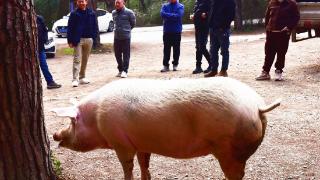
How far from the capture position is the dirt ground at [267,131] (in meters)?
5.52

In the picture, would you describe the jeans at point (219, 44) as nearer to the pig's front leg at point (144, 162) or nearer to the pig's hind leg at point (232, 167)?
the pig's front leg at point (144, 162)

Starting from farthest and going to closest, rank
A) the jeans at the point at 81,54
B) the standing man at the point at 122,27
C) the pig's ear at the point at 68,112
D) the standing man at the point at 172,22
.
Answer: the standing man at the point at 172,22, the standing man at the point at 122,27, the jeans at the point at 81,54, the pig's ear at the point at 68,112

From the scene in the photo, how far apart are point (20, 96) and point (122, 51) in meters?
8.32

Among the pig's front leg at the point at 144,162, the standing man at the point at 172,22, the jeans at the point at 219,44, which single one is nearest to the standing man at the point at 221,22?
the jeans at the point at 219,44

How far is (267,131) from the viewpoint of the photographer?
7117mm

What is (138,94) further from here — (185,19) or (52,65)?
(185,19)

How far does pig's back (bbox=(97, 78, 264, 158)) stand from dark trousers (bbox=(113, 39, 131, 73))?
26.0 feet

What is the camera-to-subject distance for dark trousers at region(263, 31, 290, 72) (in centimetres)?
1042

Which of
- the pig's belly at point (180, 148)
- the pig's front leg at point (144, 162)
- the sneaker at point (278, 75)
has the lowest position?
the sneaker at point (278, 75)

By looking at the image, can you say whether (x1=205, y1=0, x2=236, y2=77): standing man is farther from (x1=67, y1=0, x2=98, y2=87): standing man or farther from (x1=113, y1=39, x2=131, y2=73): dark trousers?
(x1=67, y1=0, x2=98, y2=87): standing man

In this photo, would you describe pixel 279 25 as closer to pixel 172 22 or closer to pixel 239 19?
pixel 172 22

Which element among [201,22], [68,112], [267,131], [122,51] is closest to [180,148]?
[68,112]

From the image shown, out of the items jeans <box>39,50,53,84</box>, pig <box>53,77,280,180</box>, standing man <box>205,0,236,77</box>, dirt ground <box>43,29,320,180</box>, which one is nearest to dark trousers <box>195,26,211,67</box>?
dirt ground <box>43,29,320,180</box>

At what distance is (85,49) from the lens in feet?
36.7
